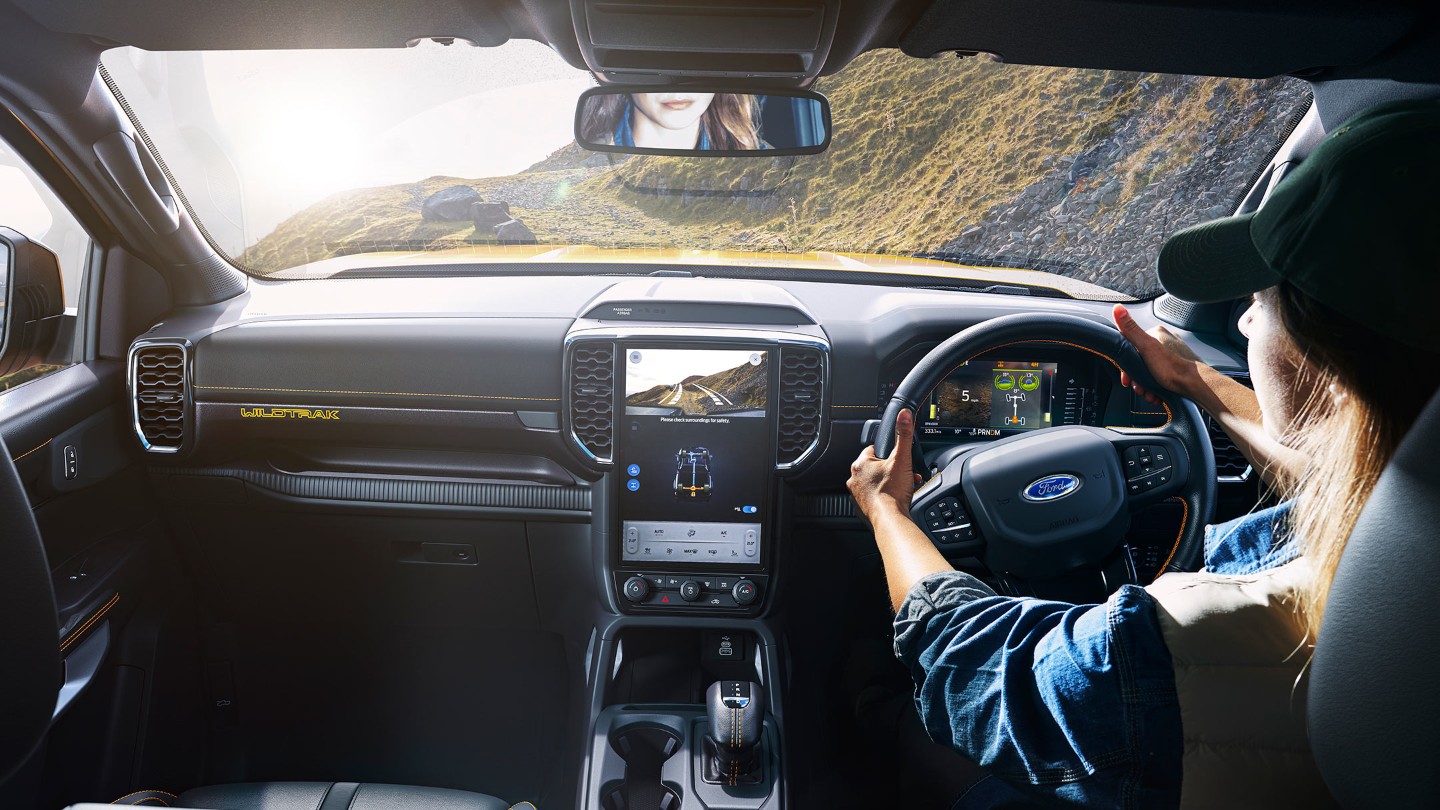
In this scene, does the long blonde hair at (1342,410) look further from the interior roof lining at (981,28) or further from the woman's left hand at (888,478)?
the interior roof lining at (981,28)

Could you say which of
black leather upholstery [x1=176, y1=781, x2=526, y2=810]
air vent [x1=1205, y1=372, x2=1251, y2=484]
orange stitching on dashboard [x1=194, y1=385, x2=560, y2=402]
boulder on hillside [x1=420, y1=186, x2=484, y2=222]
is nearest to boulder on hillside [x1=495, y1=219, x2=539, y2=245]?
boulder on hillside [x1=420, y1=186, x2=484, y2=222]

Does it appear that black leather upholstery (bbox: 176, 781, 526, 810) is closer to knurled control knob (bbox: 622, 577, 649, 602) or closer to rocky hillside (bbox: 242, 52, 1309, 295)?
knurled control knob (bbox: 622, 577, 649, 602)

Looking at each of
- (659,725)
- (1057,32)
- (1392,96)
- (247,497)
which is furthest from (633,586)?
(1392,96)

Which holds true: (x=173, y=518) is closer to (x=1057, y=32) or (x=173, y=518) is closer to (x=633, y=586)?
(x=633, y=586)

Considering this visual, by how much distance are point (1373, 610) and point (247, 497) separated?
3.06 meters

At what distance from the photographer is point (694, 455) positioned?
282cm

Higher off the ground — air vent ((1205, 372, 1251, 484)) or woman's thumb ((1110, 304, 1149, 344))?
woman's thumb ((1110, 304, 1149, 344))

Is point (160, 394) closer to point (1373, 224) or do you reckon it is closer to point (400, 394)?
point (400, 394)

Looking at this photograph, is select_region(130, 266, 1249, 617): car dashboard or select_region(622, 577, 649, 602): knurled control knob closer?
select_region(130, 266, 1249, 617): car dashboard

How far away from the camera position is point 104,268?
291cm

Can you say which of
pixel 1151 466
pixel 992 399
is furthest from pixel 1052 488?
pixel 992 399

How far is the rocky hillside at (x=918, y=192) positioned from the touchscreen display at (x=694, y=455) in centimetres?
63

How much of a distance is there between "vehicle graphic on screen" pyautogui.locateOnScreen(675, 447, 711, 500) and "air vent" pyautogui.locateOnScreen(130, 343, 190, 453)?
157 cm

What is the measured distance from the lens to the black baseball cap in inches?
42.0
